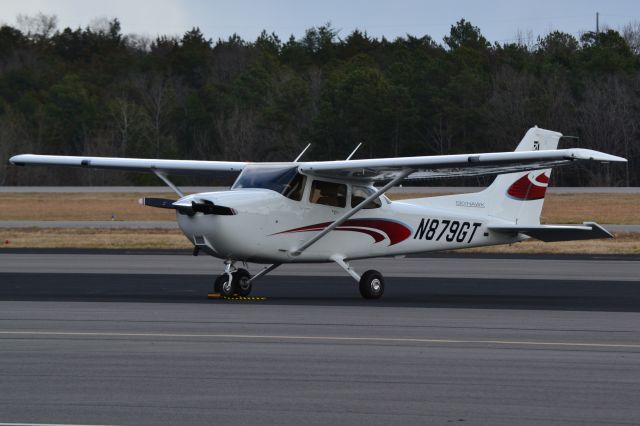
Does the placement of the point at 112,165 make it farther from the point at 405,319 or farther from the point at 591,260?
the point at 591,260

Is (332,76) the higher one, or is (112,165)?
(332,76)

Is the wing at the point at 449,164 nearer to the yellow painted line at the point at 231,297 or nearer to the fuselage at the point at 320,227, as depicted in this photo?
the fuselage at the point at 320,227

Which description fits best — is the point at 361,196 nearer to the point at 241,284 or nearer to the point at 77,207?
the point at 241,284

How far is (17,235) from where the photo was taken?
1341 inches

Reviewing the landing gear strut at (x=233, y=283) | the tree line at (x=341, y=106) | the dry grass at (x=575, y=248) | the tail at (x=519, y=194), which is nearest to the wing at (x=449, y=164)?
the tail at (x=519, y=194)

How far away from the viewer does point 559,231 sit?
18141 mm

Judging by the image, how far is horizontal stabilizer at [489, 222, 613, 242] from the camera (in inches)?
690

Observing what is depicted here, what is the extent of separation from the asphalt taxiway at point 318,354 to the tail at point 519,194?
1227 mm

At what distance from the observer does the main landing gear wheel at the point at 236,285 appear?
639 inches

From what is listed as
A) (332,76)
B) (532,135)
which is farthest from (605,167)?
(532,135)

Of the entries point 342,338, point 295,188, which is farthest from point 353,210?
point 342,338

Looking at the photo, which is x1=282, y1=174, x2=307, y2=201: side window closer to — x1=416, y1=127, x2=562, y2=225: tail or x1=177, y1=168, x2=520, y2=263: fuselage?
x1=177, y1=168, x2=520, y2=263: fuselage

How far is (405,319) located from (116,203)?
136ft

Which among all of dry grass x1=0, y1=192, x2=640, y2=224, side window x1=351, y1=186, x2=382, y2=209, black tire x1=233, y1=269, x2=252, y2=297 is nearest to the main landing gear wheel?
black tire x1=233, y1=269, x2=252, y2=297
